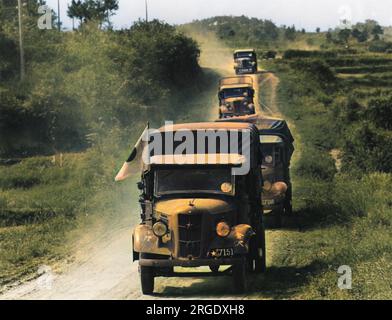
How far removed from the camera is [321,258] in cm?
1505

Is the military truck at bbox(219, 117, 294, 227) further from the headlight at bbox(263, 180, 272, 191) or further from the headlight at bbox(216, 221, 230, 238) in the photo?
the headlight at bbox(216, 221, 230, 238)

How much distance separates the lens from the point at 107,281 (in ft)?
46.9

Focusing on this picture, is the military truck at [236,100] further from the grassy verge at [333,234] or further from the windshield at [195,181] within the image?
the windshield at [195,181]

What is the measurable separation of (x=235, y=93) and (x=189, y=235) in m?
29.5

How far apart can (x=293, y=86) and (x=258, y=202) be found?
165ft

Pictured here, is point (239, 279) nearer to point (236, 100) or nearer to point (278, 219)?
point (278, 219)

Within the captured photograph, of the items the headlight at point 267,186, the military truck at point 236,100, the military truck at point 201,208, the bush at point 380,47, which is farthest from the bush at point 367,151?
the bush at point 380,47

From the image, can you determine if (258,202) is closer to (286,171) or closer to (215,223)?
(215,223)

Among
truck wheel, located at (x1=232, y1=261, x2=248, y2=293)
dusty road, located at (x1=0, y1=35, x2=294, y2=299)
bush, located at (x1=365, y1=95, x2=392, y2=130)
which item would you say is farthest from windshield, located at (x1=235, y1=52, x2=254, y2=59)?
truck wheel, located at (x1=232, y1=261, x2=248, y2=293)

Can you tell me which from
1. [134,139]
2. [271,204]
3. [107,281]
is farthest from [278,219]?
[134,139]

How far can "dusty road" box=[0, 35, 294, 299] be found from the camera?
12844mm

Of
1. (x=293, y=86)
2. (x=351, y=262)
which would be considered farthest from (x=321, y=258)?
(x=293, y=86)

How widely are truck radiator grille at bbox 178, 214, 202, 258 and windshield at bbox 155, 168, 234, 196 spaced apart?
0.72 m

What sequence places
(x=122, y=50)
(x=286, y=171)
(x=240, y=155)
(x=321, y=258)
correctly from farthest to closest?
(x=122, y=50) < (x=286, y=171) < (x=321, y=258) < (x=240, y=155)
